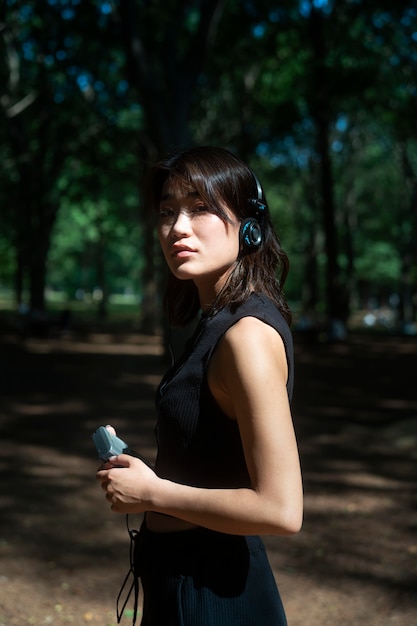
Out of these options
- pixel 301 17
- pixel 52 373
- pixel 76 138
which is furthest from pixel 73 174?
pixel 52 373

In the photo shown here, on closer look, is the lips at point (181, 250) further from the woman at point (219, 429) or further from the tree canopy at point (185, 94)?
the tree canopy at point (185, 94)

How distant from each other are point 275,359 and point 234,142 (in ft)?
75.9

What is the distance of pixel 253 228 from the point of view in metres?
1.73

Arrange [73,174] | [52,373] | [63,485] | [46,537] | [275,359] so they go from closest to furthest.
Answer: [275,359] < [46,537] < [63,485] < [52,373] < [73,174]

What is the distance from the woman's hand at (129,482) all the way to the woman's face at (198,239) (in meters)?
0.44

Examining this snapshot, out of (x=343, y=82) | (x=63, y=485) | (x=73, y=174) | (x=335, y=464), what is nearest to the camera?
(x=63, y=485)

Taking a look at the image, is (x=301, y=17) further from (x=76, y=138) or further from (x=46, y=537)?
(x=46, y=537)

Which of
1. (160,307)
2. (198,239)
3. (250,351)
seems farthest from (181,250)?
(160,307)

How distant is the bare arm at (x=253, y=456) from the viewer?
1474 millimetres

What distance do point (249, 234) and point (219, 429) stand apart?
0.45m

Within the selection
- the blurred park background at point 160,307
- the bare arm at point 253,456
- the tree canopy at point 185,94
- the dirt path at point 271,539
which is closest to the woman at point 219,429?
the bare arm at point 253,456

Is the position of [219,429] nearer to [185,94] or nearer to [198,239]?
[198,239]

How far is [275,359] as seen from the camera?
1.53 meters

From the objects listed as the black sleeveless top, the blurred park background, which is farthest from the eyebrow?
the blurred park background
